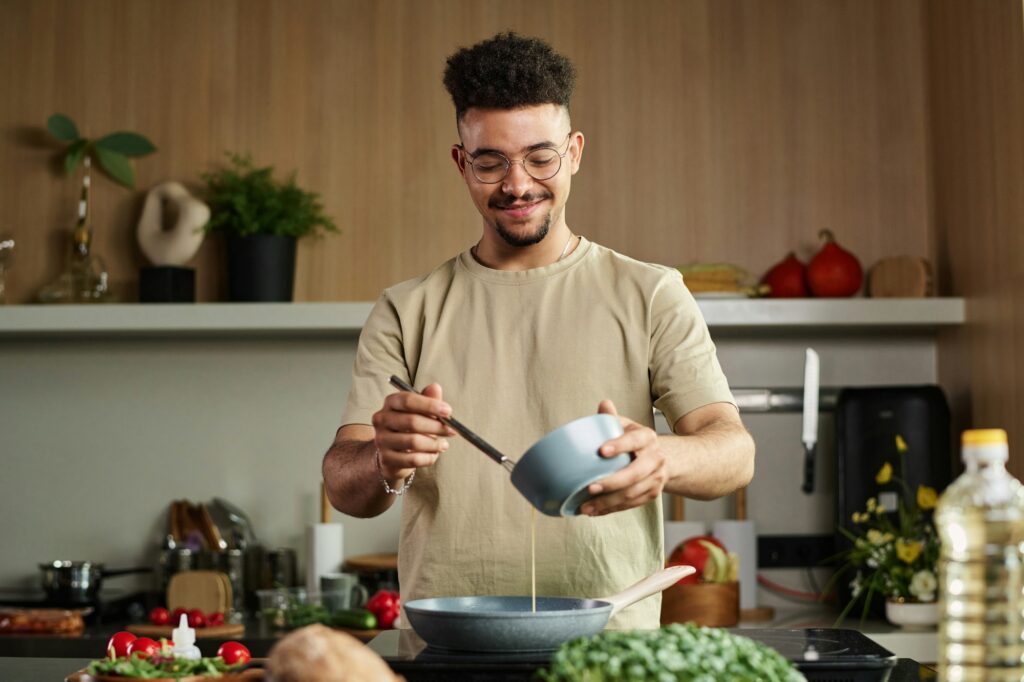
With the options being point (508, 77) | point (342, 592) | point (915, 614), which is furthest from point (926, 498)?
point (508, 77)

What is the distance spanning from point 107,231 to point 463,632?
8.13 feet

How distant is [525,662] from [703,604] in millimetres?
1770

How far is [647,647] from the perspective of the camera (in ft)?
2.86

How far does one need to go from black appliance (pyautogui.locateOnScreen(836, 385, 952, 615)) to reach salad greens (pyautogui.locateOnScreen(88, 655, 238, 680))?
6.41 ft

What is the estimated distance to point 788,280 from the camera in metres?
3.04

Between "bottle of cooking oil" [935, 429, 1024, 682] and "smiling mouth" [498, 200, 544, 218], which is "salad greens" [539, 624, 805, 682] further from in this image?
"smiling mouth" [498, 200, 544, 218]

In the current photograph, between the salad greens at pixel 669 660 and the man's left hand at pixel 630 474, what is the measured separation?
0.67 ft

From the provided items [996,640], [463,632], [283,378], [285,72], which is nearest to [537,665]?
[463,632]

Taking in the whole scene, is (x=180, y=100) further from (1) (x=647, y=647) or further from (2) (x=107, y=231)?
(1) (x=647, y=647)

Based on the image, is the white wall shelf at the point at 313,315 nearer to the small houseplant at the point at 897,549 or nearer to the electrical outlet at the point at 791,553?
the small houseplant at the point at 897,549

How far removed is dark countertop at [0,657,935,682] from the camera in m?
1.21

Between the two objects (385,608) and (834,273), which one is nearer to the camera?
(385,608)

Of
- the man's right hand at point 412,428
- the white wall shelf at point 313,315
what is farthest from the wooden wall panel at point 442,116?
the man's right hand at point 412,428

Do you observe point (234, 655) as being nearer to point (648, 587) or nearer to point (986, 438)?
point (648, 587)
